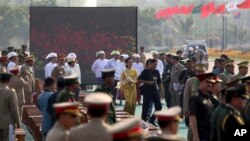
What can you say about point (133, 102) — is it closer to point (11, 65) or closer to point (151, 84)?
point (151, 84)

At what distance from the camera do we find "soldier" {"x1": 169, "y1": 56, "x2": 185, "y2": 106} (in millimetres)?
25906

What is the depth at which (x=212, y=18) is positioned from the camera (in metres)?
124

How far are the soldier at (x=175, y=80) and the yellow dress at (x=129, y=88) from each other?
1107 mm

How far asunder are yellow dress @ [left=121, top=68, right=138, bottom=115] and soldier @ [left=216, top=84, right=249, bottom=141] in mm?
12405

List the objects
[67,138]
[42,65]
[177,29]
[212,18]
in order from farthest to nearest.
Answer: [212,18] → [177,29] → [42,65] → [67,138]

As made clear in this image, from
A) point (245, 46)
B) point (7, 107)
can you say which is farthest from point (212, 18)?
point (7, 107)

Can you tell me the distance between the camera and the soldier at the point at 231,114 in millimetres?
11773

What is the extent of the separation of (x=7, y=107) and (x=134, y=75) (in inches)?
334

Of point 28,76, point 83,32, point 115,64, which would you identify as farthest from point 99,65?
point 28,76

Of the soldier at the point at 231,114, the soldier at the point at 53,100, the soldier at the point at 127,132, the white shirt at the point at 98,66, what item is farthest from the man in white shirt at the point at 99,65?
the soldier at the point at 127,132

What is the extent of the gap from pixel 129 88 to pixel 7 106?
27.3 feet

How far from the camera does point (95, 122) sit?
10172mm

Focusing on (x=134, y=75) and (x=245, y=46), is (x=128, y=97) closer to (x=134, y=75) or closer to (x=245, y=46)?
(x=134, y=75)

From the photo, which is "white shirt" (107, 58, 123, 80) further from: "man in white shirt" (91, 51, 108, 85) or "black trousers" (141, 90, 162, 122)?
"black trousers" (141, 90, 162, 122)
